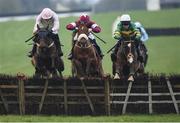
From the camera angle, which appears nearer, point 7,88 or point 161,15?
point 7,88

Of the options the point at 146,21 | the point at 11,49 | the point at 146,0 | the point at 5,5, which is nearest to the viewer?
the point at 11,49

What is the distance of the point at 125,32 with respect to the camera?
50.0 feet

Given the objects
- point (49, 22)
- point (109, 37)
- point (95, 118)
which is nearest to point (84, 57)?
point (49, 22)

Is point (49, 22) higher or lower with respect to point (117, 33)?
higher

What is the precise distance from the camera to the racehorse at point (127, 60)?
1484cm

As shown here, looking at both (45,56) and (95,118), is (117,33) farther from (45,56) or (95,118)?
(95,118)

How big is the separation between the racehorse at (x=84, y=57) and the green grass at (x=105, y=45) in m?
13.9

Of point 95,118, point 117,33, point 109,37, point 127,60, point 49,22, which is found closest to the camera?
point 95,118

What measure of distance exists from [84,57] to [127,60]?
1.05m

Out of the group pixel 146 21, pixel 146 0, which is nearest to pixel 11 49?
pixel 146 21

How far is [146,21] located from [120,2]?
2388 centimetres

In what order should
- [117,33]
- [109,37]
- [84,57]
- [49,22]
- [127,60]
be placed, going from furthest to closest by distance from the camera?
[109,37] → [49,22] → [117,33] → [84,57] → [127,60]

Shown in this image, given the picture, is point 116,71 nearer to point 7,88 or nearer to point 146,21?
point 7,88

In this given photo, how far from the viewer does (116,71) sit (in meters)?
15.1
